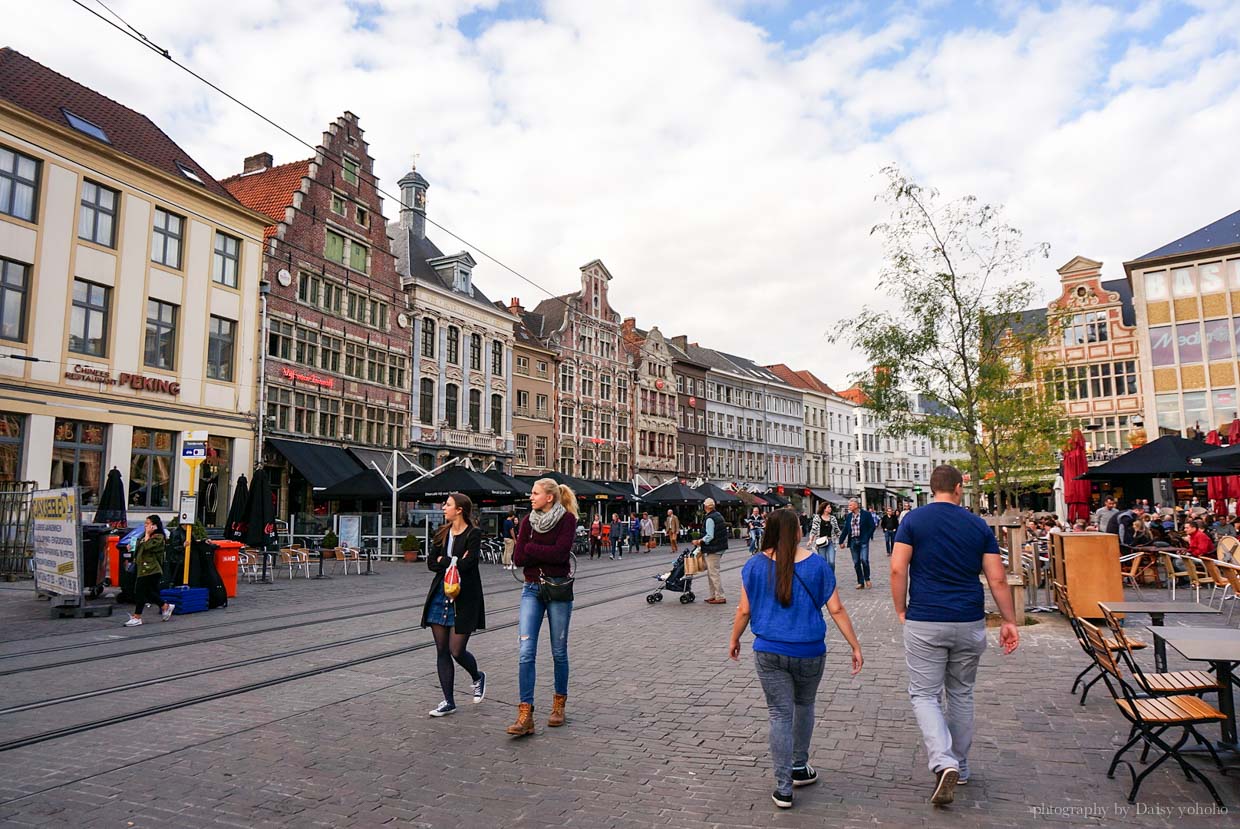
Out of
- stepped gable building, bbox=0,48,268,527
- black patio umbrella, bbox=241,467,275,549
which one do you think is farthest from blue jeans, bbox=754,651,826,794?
stepped gable building, bbox=0,48,268,527

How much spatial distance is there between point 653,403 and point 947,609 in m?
51.8

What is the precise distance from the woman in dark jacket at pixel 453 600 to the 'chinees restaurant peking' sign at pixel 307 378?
25687 mm

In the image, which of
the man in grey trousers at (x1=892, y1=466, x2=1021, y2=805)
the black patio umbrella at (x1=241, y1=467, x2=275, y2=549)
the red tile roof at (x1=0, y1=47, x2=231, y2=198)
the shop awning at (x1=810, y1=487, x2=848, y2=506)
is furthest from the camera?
the shop awning at (x1=810, y1=487, x2=848, y2=506)

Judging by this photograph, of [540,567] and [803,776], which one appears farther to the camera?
[540,567]

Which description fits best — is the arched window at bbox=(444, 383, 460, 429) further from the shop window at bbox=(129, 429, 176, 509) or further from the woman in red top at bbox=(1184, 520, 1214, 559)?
the woman in red top at bbox=(1184, 520, 1214, 559)

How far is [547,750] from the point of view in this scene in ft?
18.0

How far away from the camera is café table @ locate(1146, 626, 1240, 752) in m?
4.52

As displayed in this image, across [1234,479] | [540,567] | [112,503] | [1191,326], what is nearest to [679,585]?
[540,567]

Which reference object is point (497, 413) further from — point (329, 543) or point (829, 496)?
point (829, 496)

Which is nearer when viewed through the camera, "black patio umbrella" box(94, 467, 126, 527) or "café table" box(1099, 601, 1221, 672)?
"café table" box(1099, 601, 1221, 672)

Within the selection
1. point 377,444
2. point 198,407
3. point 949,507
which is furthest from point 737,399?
point 949,507

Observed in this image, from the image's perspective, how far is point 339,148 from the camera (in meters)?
33.6

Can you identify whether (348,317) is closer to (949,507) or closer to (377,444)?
(377,444)

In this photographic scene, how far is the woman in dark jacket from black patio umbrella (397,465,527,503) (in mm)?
16627
